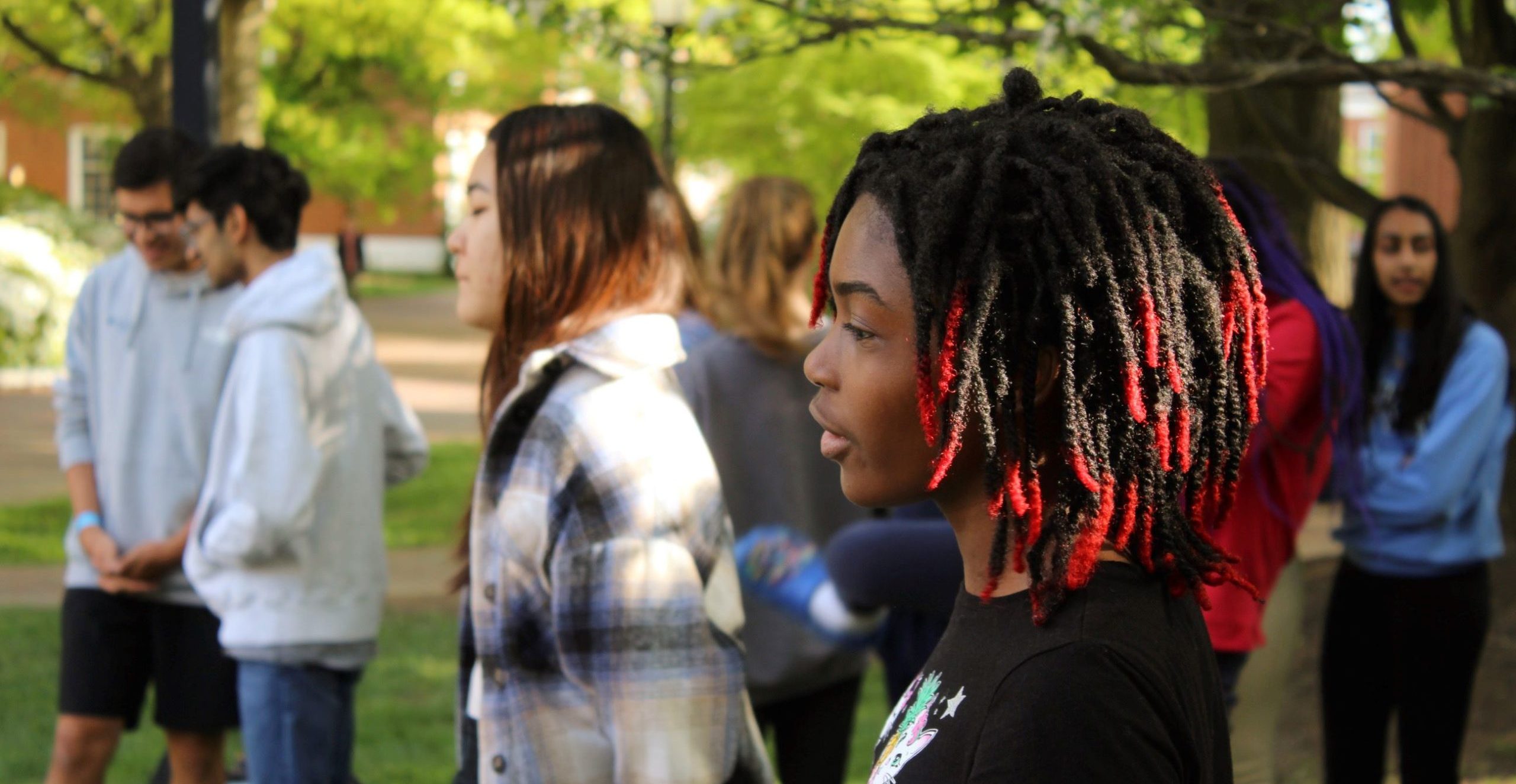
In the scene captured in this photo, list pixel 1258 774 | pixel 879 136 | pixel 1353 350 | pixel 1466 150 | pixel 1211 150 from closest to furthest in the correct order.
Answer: pixel 879 136
pixel 1353 350
pixel 1258 774
pixel 1466 150
pixel 1211 150

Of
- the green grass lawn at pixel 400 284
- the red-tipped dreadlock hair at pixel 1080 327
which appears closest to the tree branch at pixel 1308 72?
the red-tipped dreadlock hair at pixel 1080 327

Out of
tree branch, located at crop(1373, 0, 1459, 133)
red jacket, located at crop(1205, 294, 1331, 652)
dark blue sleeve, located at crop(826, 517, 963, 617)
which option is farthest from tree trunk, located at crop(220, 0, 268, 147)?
dark blue sleeve, located at crop(826, 517, 963, 617)

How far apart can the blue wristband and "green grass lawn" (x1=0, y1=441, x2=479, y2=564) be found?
4.06 m

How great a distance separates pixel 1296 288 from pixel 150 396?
124 inches

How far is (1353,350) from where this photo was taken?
10.9ft

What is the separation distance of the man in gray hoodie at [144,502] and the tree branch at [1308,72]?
2619 mm

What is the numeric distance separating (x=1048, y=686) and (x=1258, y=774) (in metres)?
2.59

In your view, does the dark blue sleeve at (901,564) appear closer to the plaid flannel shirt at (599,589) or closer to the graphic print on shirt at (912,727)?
the plaid flannel shirt at (599,589)

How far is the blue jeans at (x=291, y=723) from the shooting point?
11.7 ft

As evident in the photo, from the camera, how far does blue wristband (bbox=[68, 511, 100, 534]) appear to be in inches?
167

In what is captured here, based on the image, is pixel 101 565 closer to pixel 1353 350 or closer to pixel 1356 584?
pixel 1353 350

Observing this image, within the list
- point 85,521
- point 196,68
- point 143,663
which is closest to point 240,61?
point 196,68

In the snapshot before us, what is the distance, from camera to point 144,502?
13.9 ft

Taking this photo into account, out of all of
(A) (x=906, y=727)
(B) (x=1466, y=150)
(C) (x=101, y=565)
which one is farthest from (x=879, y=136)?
(B) (x=1466, y=150)
